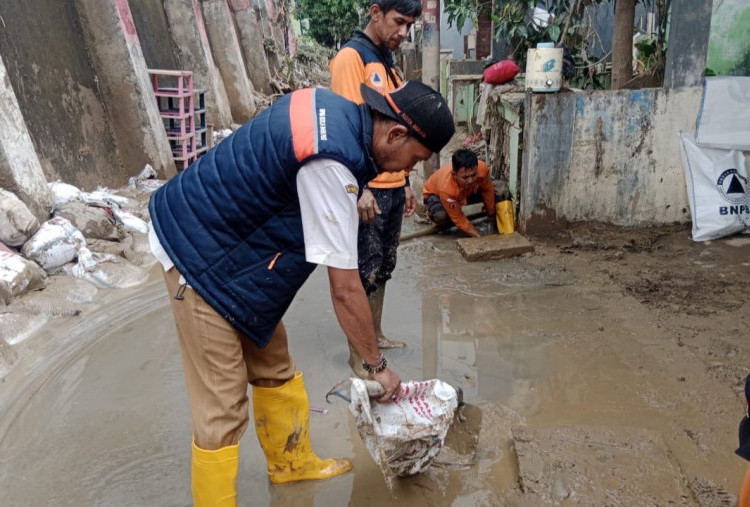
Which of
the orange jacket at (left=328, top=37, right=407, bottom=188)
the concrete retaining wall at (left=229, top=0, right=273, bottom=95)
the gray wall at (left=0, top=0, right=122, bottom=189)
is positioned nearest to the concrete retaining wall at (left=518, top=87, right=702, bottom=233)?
the orange jacket at (left=328, top=37, right=407, bottom=188)

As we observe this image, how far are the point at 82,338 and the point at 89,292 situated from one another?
0.65m

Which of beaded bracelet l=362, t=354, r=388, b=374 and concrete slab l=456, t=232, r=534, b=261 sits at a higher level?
beaded bracelet l=362, t=354, r=388, b=374

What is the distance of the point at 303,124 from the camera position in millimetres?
1770

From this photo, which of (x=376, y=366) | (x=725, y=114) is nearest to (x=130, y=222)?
(x=376, y=366)

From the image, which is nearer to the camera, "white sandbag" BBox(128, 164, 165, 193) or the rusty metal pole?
the rusty metal pole

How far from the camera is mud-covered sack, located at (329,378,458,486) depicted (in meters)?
2.11

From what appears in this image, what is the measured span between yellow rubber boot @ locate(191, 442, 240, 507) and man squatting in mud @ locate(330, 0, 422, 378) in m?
1.27

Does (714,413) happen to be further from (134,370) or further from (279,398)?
(134,370)

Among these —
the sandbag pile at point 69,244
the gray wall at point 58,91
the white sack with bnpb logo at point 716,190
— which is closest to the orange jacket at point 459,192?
the white sack with bnpb logo at point 716,190

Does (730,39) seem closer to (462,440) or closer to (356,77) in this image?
(356,77)

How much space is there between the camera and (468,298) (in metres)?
4.28

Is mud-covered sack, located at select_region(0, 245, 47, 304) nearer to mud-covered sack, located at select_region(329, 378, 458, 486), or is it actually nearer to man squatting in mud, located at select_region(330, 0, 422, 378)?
A: man squatting in mud, located at select_region(330, 0, 422, 378)

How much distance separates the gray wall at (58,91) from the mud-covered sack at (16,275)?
7.36 feet

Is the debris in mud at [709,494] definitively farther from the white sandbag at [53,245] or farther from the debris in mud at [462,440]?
the white sandbag at [53,245]
